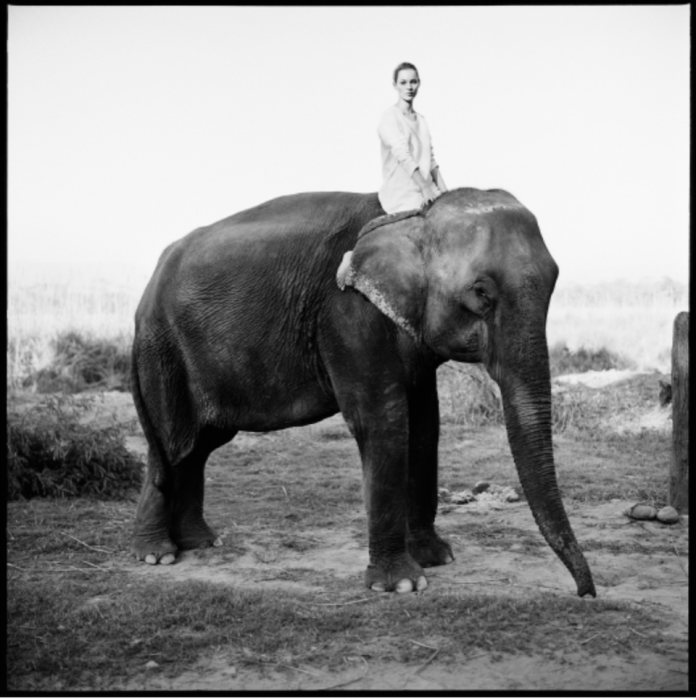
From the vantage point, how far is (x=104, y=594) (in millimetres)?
5961

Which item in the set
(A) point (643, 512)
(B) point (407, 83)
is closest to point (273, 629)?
(B) point (407, 83)

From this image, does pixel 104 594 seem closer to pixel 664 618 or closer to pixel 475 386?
pixel 664 618

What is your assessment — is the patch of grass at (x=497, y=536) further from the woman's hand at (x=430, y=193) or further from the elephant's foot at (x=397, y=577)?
the woman's hand at (x=430, y=193)

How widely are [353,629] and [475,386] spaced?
24.4 feet

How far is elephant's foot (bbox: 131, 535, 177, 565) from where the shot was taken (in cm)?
661

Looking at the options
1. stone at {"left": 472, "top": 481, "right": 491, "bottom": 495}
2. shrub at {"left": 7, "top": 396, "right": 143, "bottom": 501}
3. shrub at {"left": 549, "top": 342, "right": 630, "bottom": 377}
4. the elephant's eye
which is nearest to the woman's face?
the elephant's eye

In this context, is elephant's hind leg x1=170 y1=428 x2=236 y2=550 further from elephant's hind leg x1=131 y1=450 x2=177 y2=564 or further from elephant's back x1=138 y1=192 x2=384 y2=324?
elephant's back x1=138 y1=192 x2=384 y2=324

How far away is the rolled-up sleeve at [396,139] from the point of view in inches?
229

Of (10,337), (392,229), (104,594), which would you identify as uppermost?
(392,229)

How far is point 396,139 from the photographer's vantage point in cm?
588

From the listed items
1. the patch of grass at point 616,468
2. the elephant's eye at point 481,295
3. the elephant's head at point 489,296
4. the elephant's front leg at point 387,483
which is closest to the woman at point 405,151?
the elephant's head at point 489,296

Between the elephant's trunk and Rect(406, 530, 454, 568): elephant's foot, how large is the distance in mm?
1390

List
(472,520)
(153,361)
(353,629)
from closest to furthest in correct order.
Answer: (353,629)
(153,361)
(472,520)


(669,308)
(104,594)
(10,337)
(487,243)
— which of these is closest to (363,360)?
(487,243)
